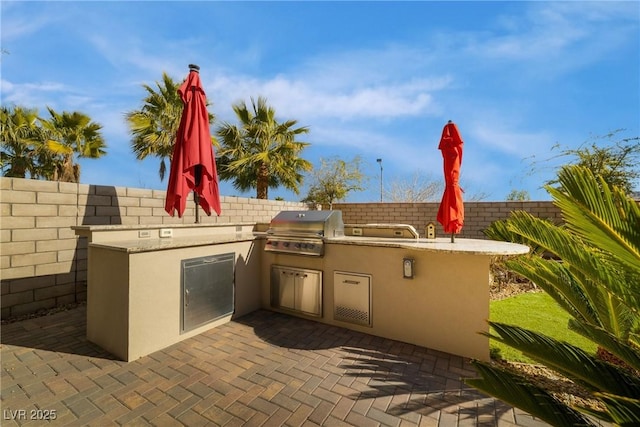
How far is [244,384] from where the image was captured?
8.29 feet

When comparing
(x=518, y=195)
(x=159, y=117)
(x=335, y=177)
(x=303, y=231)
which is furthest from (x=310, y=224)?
(x=518, y=195)

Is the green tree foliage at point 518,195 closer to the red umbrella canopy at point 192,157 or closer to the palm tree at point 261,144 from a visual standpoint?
the palm tree at point 261,144

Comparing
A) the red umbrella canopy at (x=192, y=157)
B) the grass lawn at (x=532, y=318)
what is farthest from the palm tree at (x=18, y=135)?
the grass lawn at (x=532, y=318)

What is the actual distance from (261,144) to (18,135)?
7.87m

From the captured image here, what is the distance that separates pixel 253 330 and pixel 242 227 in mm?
2001

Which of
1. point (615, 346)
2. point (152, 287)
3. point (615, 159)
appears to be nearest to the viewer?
point (615, 346)

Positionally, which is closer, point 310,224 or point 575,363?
point 575,363

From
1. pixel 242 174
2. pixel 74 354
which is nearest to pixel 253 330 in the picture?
pixel 74 354


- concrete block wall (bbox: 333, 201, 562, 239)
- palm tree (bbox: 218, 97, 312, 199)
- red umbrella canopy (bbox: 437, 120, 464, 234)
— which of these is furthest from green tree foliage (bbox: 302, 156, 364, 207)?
red umbrella canopy (bbox: 437, 120, 464, 234)

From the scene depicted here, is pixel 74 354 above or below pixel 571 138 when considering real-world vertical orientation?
below

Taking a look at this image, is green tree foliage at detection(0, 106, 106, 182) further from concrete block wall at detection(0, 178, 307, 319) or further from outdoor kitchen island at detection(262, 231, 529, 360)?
outdoor kitchen island at detection(262, 231, 529, 360)

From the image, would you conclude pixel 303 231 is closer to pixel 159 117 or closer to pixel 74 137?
pixel 159 117

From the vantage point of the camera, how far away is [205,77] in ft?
15.8

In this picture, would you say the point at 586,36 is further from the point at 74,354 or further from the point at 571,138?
the point at 74,354
